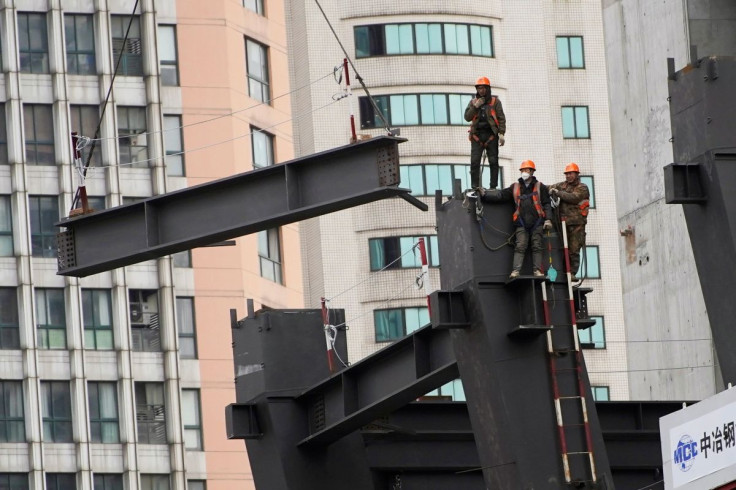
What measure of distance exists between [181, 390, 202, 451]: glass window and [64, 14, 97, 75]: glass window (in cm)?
1092

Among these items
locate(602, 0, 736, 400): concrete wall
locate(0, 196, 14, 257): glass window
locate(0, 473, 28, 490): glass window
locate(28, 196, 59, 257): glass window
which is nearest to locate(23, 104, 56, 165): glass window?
locate(28, 196, 59, 257): glass window

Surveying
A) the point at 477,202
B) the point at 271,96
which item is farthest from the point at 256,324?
the point at 271,96

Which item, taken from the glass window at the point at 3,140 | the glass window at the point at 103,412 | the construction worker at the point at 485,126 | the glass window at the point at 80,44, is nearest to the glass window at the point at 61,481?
the glass window at the point at 103,412

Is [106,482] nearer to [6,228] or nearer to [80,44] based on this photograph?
[6,228]

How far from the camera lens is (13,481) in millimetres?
→ 70562

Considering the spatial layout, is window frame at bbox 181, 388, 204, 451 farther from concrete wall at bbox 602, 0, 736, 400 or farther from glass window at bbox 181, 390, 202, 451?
concrete wall at bbox 602, 0, 736, 400

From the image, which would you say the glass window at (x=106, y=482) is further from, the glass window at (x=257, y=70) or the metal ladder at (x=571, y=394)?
the metal ladder at (x=571, y=394)

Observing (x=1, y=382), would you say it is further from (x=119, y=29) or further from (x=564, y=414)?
(x=564, y=414)

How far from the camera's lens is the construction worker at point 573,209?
110 feet

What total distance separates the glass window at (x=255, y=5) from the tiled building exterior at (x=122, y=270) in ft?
2.00

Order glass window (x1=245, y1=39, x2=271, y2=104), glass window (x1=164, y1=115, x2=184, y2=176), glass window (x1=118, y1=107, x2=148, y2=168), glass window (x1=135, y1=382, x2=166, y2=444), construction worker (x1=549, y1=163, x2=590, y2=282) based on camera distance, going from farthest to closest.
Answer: glass window (x1=245, y1=39, x2=271, y2=104) → glass window (x1=164, y1=115, x2=184, y2=176) → glass window (x1=118, y1=107, x2=148, y2=168) → glass window (x1=135, y1=382, x2=166, y2=444) → construction worker (x1=549, y1=163, x2=590, y2=282)

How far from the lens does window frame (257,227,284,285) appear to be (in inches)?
3071

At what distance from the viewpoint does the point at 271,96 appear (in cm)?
7969

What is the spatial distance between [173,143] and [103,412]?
961 centimetres
